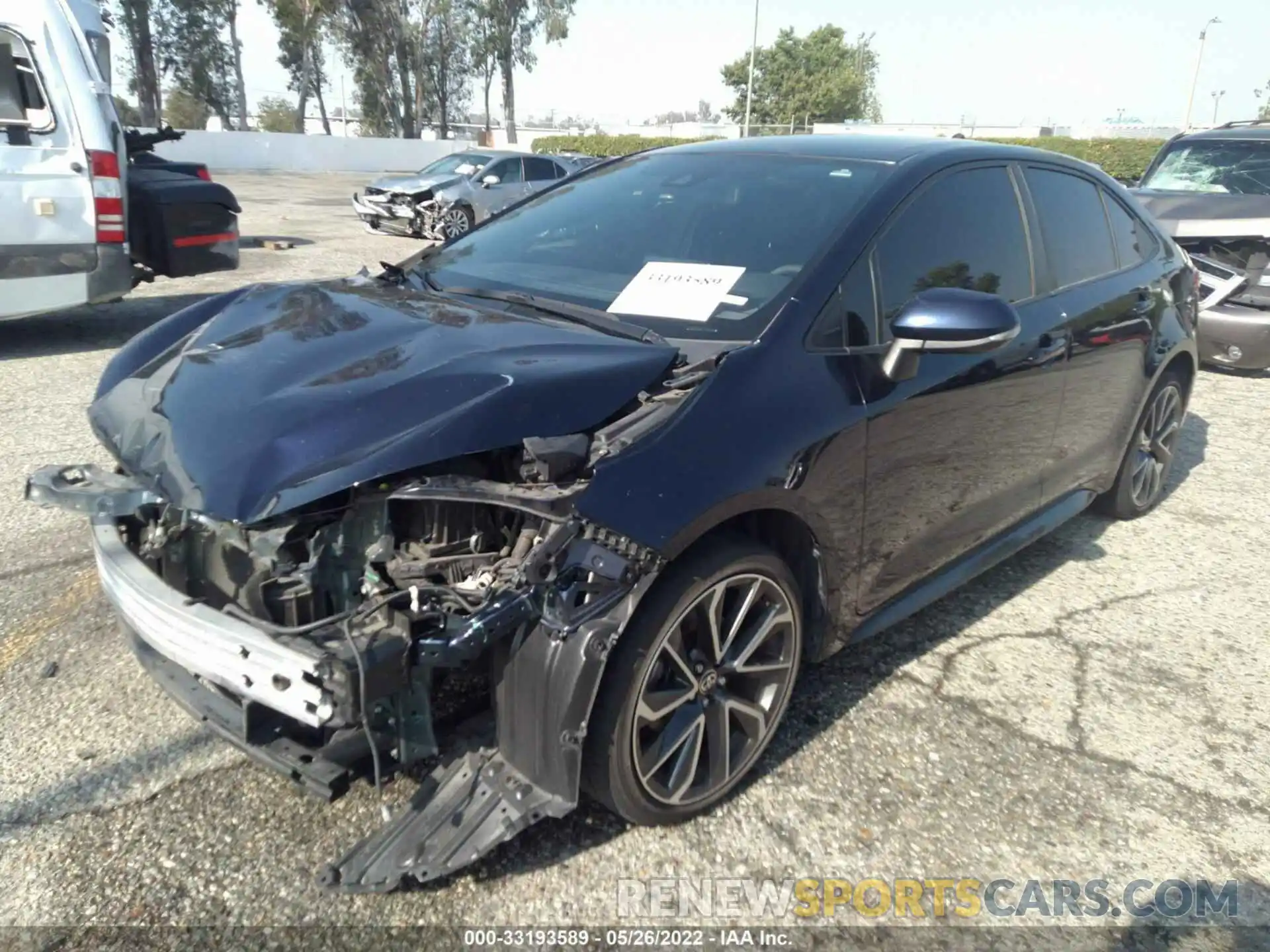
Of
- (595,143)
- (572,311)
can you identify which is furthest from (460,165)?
(595,143)

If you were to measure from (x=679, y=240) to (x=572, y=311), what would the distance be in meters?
0.50

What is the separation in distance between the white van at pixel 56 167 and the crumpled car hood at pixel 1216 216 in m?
8.28

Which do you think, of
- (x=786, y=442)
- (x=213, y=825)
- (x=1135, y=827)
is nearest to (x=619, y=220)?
(x=786, y=442)

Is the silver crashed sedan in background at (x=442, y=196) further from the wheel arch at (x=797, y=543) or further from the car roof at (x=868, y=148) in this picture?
the wheel arch at (x=797, y=543)

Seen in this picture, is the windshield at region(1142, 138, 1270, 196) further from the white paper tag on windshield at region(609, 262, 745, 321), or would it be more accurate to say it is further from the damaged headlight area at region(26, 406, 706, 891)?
the damaged headlight area at region(26, 406, 706, 891)

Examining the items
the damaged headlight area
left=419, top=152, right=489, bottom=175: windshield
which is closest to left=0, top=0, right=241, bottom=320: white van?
the damaged headlight area

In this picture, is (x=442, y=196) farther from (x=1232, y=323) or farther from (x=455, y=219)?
(x=1232, y=323)

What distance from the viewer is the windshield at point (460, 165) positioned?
17203mm

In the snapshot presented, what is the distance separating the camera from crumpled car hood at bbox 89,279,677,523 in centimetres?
205

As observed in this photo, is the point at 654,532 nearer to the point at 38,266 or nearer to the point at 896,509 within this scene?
the point at 896,509

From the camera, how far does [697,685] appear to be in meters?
2.41

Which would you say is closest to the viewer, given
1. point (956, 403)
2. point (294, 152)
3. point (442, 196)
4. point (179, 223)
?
point (956, 403)

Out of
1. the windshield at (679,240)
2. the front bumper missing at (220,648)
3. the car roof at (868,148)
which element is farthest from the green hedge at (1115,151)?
the front bumper missing at (220,648)

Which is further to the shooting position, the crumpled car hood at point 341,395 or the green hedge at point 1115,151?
the green hedge at point 1115,151
